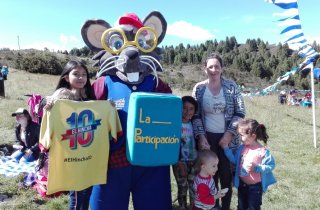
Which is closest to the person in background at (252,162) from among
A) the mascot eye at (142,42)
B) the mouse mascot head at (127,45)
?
the mouse mascot head at (127,45)

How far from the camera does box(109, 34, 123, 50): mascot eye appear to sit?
123 inches

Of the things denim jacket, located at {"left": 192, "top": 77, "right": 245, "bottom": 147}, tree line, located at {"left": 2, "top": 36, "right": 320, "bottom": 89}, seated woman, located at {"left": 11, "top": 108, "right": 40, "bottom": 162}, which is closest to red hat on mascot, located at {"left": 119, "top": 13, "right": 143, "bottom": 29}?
denim jacket, located at {"left": 192, "top": 77, "right": 245, "bottom": 147}

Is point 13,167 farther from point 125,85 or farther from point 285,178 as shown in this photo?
point 285,178

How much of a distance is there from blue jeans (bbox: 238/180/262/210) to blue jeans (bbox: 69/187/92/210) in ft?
4.70

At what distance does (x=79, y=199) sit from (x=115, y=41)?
56.0 inches

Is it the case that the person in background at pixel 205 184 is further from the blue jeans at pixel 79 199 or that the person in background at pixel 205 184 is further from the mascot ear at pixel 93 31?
the mascot ear at pixel 93 31

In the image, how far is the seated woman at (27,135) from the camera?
17.8 feet

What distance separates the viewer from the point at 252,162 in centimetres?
309

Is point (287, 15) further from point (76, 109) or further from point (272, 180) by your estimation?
point (76, 109)

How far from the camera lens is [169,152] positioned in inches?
108

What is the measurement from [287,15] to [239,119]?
453 centimetres

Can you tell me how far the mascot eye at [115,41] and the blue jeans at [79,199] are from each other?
1275 mm

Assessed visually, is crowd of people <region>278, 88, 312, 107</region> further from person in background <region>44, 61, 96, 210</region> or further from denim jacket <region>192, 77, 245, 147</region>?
person in background <region>44, 61, 96, 210</region>

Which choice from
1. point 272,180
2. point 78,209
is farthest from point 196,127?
point 78,209
